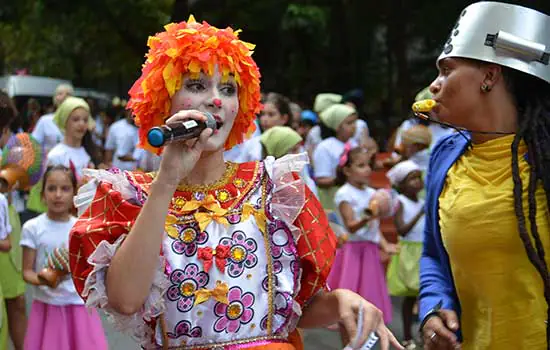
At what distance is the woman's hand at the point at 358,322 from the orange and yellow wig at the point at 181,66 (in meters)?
0.84

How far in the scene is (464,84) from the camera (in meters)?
3.18

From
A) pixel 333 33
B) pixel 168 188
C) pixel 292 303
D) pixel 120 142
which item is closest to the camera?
pixel 168 188

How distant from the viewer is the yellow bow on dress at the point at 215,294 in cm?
288

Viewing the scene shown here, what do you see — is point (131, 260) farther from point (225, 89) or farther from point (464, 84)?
point (464, 84)

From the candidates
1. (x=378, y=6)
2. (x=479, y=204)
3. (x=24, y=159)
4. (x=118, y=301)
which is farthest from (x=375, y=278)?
(x=378, y=6)

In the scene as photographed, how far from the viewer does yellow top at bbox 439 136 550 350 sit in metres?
3.04

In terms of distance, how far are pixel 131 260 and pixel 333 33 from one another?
19.5m

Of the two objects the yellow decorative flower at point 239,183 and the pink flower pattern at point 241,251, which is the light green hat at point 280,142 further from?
the pink flower pattern at point 241,251

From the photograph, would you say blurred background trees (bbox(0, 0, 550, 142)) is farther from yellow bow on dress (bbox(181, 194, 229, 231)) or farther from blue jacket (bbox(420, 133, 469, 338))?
yellow bow on dress (bbox(181, 194, 229, 231))

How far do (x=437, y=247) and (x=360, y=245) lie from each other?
4195mm

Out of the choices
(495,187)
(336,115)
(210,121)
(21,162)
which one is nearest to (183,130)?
(210,121)

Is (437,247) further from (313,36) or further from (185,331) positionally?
(313,36)

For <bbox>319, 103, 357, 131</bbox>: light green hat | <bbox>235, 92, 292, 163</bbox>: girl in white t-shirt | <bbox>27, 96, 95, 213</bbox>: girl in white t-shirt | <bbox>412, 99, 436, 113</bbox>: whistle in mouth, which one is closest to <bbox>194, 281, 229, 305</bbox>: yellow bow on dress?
<bbox>412, 99, 436, 113</bbox>: whistle in mouth

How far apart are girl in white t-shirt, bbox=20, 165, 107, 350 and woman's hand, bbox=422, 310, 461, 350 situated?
2.86 m
